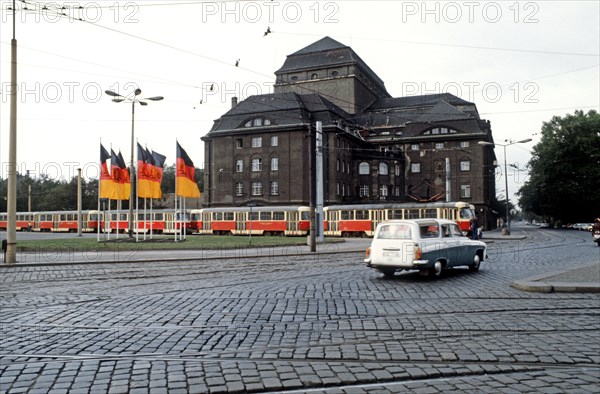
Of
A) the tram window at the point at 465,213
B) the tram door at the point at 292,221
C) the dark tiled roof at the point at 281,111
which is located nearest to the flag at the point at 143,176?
the tram door at the point at 292,221

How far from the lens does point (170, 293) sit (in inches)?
417

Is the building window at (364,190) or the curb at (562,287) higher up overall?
the building window at (364,190)

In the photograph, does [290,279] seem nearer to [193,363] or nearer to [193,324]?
[193,324]

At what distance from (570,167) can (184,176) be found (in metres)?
59.4

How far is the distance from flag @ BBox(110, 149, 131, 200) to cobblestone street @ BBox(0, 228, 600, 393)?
2104 centimetres

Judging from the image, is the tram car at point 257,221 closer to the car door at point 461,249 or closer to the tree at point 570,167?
the car door at point 461,249

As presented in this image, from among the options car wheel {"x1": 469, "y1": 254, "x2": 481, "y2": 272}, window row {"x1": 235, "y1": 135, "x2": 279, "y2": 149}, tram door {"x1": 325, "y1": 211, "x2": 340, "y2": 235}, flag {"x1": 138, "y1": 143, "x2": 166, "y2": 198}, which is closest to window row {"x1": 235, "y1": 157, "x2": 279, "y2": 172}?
window row {"x1": 235, "y1": 135, "x2": 279, "y2": 149}

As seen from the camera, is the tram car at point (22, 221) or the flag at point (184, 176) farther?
the tram car at point (22, 221)

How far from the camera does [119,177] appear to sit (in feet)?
107

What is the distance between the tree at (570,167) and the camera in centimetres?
7057

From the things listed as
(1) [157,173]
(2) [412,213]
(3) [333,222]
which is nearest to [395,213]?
(2) [412,213]

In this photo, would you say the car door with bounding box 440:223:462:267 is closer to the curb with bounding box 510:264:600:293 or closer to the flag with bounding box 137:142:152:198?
the curb with bounding box 510:264:600:293

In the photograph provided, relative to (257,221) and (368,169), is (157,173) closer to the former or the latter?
(257,221)

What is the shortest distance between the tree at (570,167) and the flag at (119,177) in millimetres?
60728
